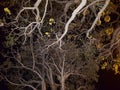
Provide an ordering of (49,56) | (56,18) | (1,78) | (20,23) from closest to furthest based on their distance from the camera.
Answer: (20,23) → (56,18) → (49,56) → (1,78)

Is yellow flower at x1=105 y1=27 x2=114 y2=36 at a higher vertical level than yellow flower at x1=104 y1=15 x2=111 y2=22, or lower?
lower

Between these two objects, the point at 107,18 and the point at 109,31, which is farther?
the point at 109,31

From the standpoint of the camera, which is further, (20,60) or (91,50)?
(20,60)

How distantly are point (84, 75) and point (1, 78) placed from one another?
371 cm

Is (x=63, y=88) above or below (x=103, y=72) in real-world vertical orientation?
below

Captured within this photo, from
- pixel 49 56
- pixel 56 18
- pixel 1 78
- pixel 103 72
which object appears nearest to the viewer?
pixel 56 18

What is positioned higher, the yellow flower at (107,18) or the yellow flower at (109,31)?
the yellow flower at (107,18)

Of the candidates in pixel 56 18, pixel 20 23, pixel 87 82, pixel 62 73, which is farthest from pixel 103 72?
pixel 20 23

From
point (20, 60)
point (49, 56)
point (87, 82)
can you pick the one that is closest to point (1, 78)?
point (20, 60)

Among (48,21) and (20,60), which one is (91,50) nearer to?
(48,21)

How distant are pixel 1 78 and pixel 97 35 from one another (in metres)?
5.06

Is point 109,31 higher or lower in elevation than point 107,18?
lower

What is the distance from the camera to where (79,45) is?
1510 centimetres

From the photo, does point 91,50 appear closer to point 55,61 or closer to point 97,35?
point 97,35
